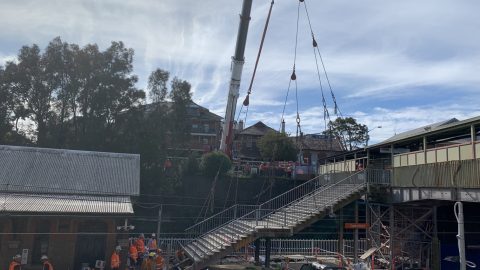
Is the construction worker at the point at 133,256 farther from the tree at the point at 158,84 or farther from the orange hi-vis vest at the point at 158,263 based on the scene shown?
the tree at the point at 158,84

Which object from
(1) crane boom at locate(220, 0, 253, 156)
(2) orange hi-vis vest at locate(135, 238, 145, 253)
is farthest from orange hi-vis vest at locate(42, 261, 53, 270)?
(1) crane boom at locate(220, 0, 253, 156)

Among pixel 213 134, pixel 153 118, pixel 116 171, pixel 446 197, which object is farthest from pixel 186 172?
pixel 446 197

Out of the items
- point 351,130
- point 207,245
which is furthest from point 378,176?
point 351,130

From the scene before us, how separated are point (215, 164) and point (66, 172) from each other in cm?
1556

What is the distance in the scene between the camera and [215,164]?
36.8 meters

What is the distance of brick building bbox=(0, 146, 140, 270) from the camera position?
18.7m

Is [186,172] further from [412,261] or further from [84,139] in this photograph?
[412,261]

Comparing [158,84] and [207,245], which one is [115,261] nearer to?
[207,245]

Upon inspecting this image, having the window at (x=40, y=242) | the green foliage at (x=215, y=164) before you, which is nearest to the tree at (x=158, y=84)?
the green foliage at (x=215, y=164)

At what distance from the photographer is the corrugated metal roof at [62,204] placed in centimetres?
1820

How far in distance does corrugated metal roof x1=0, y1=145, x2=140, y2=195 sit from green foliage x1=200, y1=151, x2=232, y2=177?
11.9 metres

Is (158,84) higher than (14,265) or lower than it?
higher

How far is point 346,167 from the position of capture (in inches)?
1191

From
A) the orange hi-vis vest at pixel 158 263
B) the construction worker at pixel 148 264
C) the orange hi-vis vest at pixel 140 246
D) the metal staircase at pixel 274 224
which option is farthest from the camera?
the orange hi-vis vest at pixel 140 246
